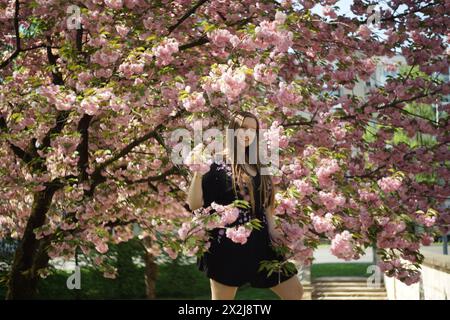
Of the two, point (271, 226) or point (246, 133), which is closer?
point (246, 133)

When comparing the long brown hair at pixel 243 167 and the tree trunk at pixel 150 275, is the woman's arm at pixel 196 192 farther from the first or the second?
the tree trunk at pixel 150 275

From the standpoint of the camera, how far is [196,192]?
453 centimetres

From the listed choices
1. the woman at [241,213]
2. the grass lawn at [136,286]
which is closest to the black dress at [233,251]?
the woman at [241,213]

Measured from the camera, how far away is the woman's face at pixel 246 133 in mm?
4531

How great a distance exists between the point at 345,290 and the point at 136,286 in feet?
20.1

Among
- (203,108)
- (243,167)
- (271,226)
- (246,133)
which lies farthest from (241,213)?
(203,108)

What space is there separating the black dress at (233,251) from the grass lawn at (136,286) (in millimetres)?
12925

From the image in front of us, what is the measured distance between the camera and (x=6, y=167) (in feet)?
31.8

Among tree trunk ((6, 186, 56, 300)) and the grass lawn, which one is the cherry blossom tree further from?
the grass lawn

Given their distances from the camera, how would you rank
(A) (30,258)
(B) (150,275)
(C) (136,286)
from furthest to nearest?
(C) (136,286) → (B) (150,275) → (A) (30,258)

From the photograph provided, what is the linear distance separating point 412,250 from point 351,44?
2.92 m

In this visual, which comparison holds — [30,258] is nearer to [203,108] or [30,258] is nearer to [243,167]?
[203,108]
